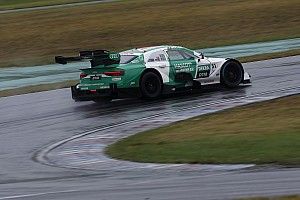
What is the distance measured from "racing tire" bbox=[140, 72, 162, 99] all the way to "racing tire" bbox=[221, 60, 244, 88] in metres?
1.92

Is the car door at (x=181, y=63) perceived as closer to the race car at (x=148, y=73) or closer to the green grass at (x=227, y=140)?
the race car at (x=148, y=73)

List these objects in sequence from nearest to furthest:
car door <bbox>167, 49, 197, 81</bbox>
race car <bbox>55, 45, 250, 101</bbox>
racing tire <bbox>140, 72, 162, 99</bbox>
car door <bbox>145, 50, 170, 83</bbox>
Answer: race car <bbox>55, 45, 250, 101</bbox>
racing tire <bbox>140, 72, 162, 99</bbox>
car door <bbox>145, 50, 170, 83</bbox>
car door <bbox>167, 49, 197, 81</bbox>

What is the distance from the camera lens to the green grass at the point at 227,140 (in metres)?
11.9

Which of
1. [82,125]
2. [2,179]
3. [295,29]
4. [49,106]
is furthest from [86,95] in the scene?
[295,29]

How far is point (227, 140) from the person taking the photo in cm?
1334

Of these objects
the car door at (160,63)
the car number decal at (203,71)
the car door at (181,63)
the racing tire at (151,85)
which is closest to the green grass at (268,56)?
the car number decal at (203,71)

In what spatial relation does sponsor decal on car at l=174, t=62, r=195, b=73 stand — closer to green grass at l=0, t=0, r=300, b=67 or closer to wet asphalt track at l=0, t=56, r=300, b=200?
wet asphalt track at l=0, t=56, r=300, b=200

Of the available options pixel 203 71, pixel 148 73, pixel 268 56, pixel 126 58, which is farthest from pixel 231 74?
pixel 268 56

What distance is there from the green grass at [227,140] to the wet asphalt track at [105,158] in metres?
0.47

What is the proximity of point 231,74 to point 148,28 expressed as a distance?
20.5 meters

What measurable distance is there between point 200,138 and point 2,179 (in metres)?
3.70

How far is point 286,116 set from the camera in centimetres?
1557

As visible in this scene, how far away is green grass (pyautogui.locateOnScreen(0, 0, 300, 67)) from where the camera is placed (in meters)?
37.5

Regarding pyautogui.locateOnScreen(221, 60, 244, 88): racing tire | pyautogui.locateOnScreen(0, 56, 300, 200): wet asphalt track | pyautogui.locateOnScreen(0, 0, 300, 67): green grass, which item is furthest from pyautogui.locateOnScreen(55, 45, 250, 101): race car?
pyautogui.locateOnScreen(0, 0, 300, 67): green grass
